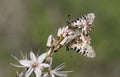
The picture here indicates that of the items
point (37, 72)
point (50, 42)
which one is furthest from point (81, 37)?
point (37, 72)

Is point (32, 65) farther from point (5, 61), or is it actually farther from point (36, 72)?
point (5, 61)

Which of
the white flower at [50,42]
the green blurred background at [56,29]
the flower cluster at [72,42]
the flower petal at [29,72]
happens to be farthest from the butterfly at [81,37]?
the green blurred background at [56,29]

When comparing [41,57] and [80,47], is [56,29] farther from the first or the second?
[80,47]

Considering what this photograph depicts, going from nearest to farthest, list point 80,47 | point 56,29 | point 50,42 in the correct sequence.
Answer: point 80,47
point 50,42
point 56,29

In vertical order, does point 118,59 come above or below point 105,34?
below

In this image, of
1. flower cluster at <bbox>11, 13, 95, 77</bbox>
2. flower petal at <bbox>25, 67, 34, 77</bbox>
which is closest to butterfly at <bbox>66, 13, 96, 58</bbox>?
flower cluster at <bbox>11, 13, 95, 77</bbox>

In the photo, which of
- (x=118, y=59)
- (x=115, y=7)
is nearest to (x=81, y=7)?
(x=115, y=7)
